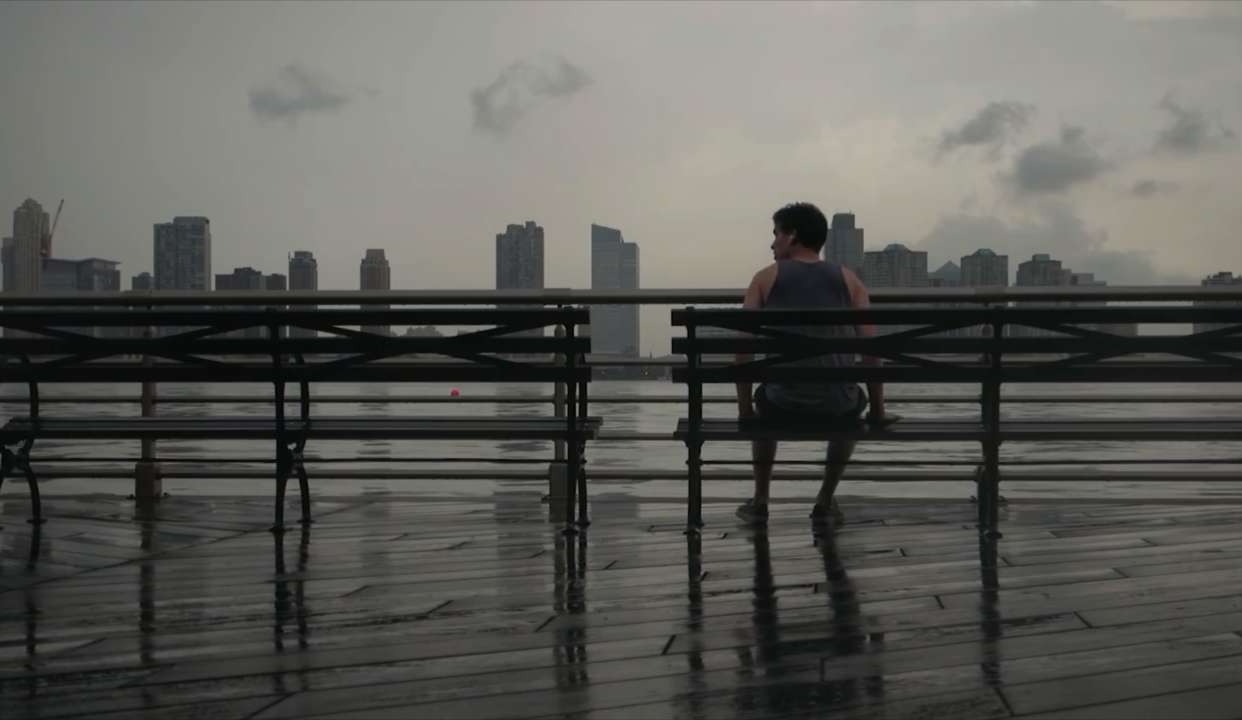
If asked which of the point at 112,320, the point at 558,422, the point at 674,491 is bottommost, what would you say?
the point at 674,491

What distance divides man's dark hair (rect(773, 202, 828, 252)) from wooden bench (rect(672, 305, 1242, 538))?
86cm

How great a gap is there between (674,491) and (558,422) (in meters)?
4.75

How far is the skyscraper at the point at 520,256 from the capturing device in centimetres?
3466

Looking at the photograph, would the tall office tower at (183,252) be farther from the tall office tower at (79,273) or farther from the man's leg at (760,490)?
the man's leg at (760,490)

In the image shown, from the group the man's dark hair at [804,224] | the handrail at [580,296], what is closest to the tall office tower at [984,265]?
the handrail at [580,296]

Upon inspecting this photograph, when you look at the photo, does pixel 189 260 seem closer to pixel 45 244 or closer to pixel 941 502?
pixel 941 502

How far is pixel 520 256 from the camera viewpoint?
38.5 metres

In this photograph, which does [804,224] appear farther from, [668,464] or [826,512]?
[668,464]

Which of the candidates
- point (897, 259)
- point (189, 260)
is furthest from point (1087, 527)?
point (189, 260)

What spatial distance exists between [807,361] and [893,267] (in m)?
7.62

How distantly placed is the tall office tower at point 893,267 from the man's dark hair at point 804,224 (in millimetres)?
4390

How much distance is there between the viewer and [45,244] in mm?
106562

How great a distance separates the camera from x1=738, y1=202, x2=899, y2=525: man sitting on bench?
5.43 m

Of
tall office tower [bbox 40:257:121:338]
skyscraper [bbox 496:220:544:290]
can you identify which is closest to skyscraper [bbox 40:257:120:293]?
tall office tower [bbox 40:257:121:338]
